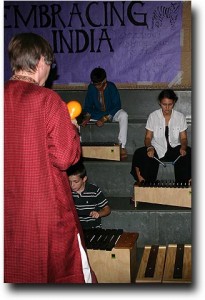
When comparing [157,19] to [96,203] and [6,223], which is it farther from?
A: [6,223]

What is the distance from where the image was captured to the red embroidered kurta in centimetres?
164

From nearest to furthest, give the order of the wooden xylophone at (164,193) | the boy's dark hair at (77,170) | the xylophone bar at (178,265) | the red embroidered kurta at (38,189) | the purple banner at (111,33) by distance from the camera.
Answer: the red embroidered kurta at (38,189)
the xylophone bar at (178,265)
the boy's dark hair at (77,170)
the wooden xylophone at (164,193)
the purple banner at (111,33)

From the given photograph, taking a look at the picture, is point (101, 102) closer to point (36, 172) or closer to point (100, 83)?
point (100, 83)

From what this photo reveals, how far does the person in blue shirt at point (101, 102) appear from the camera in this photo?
4570 mm

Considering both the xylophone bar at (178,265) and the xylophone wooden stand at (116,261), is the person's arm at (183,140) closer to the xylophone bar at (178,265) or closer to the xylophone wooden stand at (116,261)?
the xylophone bar at (178,265)

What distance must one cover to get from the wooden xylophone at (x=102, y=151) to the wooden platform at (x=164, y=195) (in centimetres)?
49

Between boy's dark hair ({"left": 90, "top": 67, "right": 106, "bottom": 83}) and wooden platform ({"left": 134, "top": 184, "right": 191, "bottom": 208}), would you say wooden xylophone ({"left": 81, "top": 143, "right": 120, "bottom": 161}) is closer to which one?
wooden platform ({"left": 134, "top": 184, "right": 191, "bottom": 208})

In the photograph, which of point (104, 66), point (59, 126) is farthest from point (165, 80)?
point (59, 126)

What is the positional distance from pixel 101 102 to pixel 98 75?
28 cm

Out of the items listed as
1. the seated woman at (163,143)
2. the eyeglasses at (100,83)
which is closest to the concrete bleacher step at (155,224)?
the seated woman at (163,143)

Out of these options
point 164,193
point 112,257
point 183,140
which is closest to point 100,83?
point 183,140

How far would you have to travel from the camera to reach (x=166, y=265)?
250cm

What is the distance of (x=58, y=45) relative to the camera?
4562mm

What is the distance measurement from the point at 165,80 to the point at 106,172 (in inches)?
50.5
